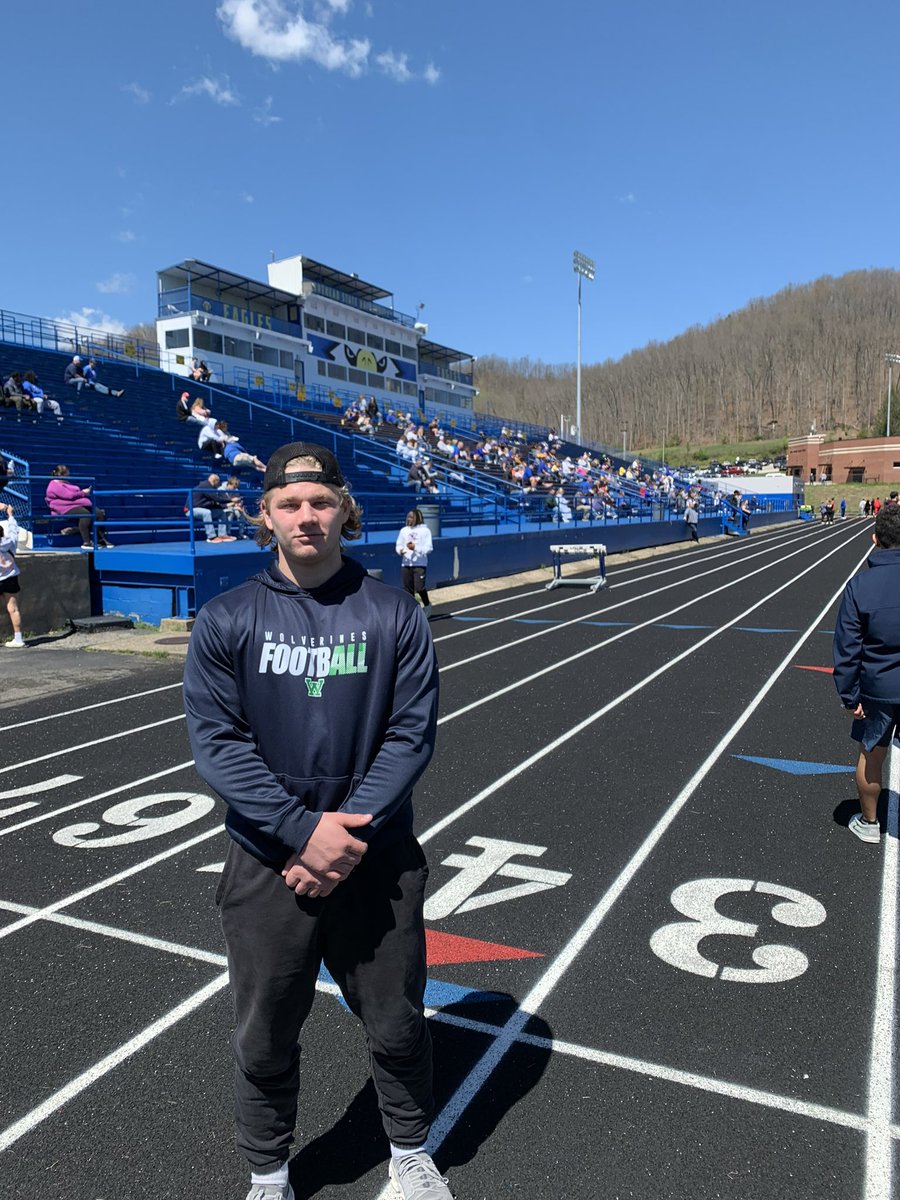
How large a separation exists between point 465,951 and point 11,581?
9667mm

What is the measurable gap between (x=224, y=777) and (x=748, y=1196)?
1.91 meters

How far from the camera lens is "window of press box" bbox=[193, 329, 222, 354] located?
3678 centimetres

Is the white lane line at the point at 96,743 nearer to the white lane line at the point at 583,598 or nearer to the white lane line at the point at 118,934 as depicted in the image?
the white lane line at the point at 118,934

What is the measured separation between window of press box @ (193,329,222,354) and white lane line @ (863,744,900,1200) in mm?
37957

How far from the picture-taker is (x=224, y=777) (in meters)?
2.03

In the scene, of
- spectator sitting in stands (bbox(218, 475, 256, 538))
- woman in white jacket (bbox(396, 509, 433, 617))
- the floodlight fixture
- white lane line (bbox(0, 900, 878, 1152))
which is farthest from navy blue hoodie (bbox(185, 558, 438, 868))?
the floodlight fixture

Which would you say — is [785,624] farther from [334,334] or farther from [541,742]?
[334,334]

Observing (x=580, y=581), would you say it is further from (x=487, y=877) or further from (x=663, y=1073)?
(x=663, y=1073)

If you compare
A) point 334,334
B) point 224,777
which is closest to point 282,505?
point 224,777

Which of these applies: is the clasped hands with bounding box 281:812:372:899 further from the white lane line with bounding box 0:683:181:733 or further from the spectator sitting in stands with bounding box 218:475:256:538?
the spectator sitting in stands with bounding box 218:475:256:538

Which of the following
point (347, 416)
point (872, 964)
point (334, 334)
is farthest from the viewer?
point (334, 334)

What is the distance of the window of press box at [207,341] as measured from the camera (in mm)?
36781

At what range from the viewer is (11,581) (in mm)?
10773

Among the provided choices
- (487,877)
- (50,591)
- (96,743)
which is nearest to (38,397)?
(50,591)
